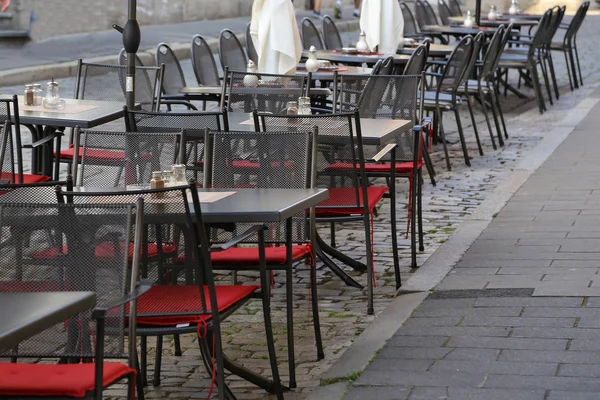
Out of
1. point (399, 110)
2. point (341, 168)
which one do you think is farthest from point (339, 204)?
point (399, 110)

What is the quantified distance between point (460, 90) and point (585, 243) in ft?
15.1

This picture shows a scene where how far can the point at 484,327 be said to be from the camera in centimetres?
545

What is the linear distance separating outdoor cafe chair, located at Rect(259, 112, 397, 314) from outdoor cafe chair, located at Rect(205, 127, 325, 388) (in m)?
0.59

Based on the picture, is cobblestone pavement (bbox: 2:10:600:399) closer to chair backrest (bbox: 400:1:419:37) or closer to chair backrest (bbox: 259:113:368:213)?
chair backrest (bbox: 259:113:368:213)

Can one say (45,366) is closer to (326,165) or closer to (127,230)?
(127,230)

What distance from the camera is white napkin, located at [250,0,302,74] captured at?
9.44 m

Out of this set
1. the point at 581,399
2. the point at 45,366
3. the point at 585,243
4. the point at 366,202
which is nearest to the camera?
the point at 45,366

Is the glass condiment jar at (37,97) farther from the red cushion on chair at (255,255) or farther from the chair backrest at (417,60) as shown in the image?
the chair backrest at (417,60)

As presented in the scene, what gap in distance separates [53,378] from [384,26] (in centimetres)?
874

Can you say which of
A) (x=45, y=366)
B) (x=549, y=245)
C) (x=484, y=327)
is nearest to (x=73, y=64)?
(x=549, y=245)

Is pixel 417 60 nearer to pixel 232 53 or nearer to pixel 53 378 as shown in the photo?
pixel 232 53

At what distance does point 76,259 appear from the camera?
12.7 feet

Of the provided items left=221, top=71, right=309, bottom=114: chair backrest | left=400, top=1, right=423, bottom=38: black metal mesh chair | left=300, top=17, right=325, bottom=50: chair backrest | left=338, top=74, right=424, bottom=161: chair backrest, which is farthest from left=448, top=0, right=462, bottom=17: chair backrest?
left=338, top=74, right=424, bottom=161: chair backrest

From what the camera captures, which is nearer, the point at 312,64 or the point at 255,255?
the point at 255,255
